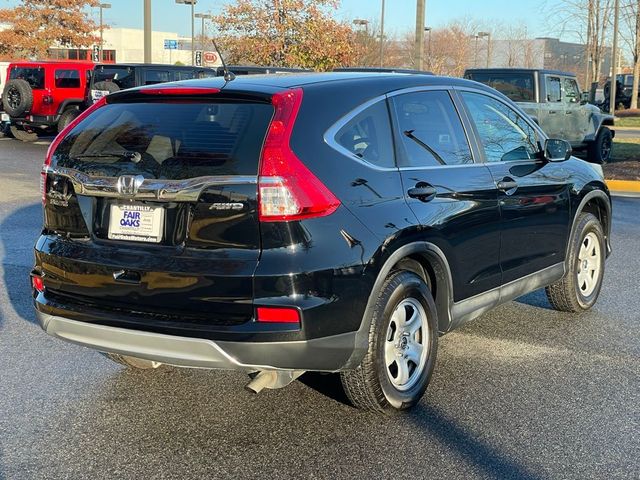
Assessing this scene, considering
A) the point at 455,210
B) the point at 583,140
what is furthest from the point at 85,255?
the point at 583,140

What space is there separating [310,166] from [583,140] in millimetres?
14019

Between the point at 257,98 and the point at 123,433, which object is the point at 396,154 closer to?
the point at 257,98

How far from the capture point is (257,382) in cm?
403

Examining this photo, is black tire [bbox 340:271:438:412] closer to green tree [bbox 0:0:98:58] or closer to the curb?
the curb

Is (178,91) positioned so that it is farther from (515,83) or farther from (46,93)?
(46,93)

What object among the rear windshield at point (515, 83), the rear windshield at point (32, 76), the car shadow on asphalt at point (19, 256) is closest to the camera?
the car shadow on asphalt at point (19, 256)

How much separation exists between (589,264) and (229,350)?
12.2 feet

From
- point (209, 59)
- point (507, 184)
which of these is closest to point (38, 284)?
point (507, 184)

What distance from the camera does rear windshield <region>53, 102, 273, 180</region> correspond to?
3.70 m

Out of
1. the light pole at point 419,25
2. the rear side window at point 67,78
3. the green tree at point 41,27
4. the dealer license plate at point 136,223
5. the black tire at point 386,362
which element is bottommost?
the black tire at point 386,362

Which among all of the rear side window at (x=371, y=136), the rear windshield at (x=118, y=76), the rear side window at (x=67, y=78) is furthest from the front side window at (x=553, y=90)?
the rear side window at (x=67, y=78)

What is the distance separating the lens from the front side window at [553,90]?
15.2 m

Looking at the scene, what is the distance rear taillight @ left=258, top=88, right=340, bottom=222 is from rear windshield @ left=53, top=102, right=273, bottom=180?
0.20 ft

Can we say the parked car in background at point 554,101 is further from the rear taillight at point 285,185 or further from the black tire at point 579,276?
the rear taillight at point 285,185
